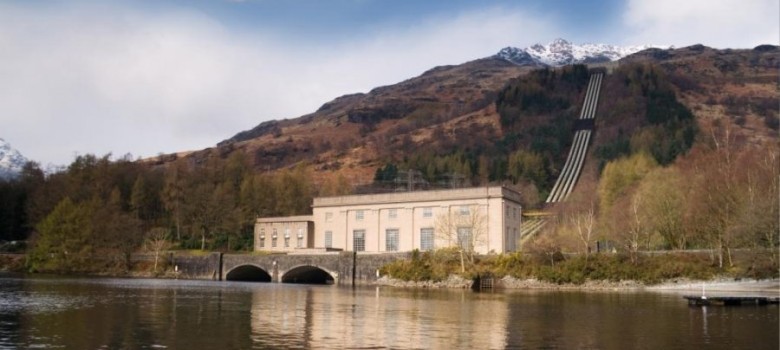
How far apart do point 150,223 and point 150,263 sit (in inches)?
943

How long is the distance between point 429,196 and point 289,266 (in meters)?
17.0

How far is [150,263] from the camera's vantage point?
90.4 metres

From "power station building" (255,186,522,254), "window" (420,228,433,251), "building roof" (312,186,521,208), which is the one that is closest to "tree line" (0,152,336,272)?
"power station building" (255,186,522,254)

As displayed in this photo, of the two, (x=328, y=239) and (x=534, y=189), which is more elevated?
(x=534, y=189)

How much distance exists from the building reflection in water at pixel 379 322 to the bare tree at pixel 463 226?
2705 cm

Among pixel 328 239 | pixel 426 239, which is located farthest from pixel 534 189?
pixel 426 239

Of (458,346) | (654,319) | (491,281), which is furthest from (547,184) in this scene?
(458,346)

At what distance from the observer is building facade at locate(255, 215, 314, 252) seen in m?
91.9

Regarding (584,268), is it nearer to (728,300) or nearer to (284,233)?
(728,300)

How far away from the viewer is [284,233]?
309ft

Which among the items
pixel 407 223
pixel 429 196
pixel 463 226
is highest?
pixel 429 196

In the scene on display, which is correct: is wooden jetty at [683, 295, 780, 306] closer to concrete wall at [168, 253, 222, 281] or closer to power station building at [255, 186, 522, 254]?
power station building at [255, 186, 522, 254]

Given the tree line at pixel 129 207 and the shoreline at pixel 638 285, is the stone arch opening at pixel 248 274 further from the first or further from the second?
the shoreline at pixel 638 285

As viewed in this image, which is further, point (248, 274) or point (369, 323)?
point (248, 274)
